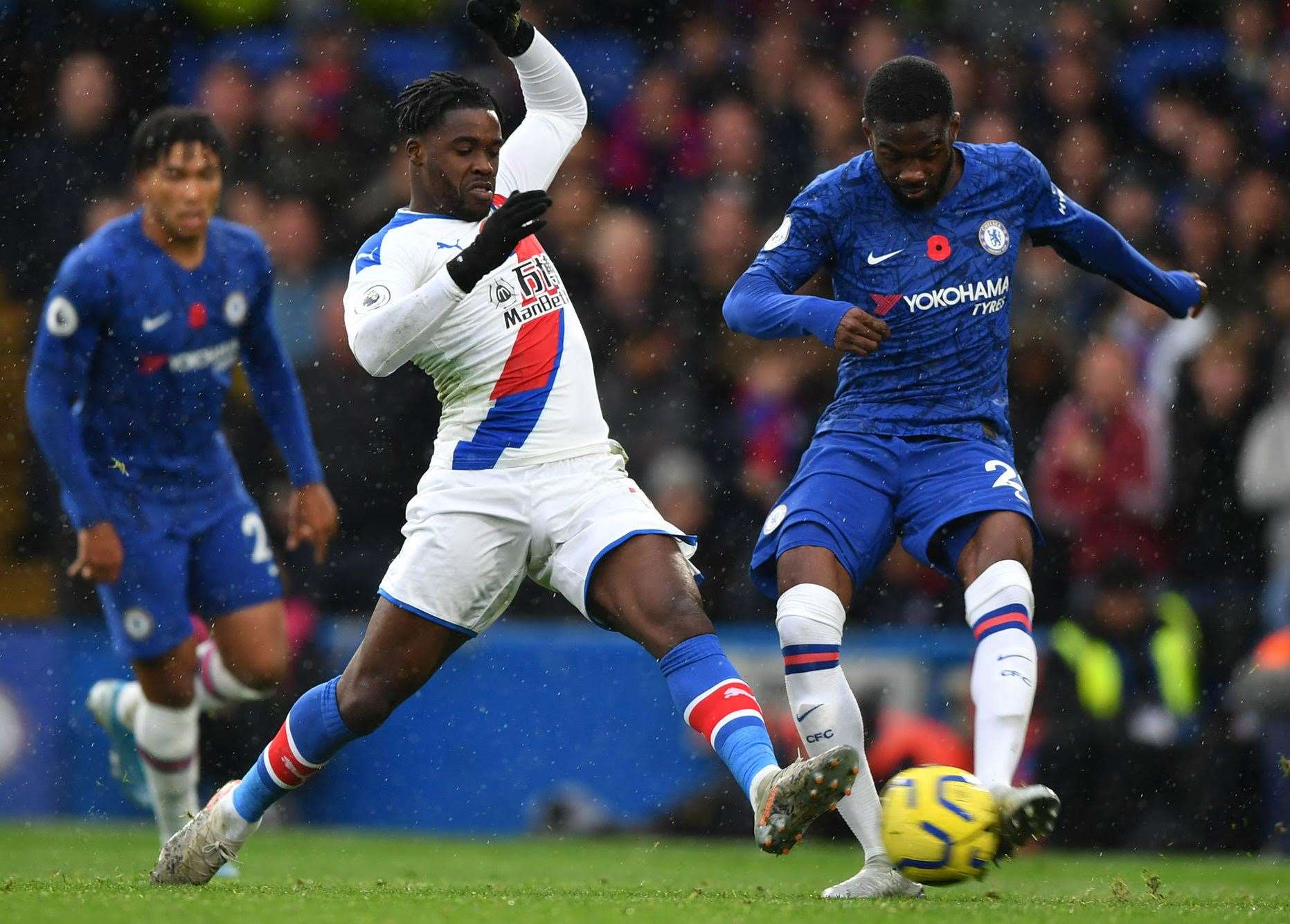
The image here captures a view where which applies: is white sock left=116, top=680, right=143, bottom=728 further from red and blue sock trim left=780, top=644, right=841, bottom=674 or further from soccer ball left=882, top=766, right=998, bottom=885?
soccer ball left=882, top=766, right=998, bottom=885

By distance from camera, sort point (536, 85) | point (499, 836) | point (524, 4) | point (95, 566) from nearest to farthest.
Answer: point (536, 85)
point (95, 566)
point (499, 836)
point (524, 4)

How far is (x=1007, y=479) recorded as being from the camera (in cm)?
599

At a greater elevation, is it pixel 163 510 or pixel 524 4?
pixel 524 4

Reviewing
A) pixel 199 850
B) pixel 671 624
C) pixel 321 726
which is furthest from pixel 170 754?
pixel 671 624

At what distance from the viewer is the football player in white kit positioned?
5.62 meters

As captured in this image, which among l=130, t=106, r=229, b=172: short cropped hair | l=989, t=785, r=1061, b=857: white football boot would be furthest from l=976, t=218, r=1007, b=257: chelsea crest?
l=130, t=106, r=229, b=172: short cropped hair

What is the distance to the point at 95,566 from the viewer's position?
7.51m

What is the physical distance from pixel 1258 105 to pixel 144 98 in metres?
7.07

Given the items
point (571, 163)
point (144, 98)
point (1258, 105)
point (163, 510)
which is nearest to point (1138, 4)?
point (1258, 105)

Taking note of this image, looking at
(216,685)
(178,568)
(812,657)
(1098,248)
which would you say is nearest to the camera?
(812,657)

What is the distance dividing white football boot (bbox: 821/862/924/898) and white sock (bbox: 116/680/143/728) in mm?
3880

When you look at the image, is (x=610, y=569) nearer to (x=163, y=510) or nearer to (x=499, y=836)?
(x=163, y=510)

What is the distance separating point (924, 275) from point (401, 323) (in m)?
1.73

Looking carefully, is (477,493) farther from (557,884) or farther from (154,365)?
(154,365)
